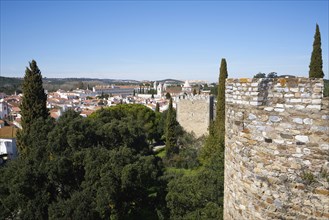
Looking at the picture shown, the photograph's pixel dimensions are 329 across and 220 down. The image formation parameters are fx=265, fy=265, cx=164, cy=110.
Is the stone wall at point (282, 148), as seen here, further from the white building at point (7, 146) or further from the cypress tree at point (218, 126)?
the white building at point (7, 146)

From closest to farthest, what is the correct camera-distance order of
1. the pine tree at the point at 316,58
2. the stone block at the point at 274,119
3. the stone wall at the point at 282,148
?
the stone wall at the point at 282,148, the stone block at the point at 274,119, the pine tree at the point at 316,58

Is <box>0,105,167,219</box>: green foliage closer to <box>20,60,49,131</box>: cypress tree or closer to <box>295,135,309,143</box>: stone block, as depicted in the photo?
<box>20,60,49,131</box>: cypress tree

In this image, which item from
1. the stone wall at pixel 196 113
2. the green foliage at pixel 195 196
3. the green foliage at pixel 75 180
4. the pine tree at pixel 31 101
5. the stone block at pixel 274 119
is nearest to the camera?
the stone block at pixel 274 119

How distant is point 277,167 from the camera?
3.29 m

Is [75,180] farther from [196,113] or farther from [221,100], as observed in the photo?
[196,113]

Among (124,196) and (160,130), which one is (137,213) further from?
(160,130)

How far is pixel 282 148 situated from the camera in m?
3.25

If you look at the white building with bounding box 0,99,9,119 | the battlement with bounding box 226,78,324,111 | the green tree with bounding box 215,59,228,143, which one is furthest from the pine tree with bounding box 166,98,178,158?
the white building with bounding box 0,99,9,119

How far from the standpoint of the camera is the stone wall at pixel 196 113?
103ft

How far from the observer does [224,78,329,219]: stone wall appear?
121 inches

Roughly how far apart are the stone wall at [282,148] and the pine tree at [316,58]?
64.5 ft

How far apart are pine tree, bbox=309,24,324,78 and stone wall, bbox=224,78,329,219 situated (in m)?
19.7

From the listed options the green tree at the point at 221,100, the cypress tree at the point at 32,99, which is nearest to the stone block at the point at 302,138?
the green tree at the point at 221,100

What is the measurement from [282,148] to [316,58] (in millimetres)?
20495
